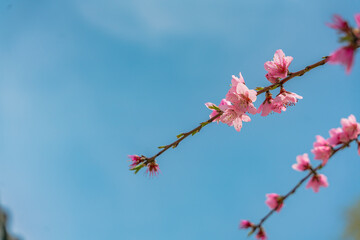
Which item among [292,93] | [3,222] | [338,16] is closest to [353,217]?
[292,93]

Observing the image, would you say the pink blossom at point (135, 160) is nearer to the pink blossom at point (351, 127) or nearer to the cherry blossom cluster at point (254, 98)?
the cherry blossom cluster at point (254, 98)

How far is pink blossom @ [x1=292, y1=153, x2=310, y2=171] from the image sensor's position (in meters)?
1.52

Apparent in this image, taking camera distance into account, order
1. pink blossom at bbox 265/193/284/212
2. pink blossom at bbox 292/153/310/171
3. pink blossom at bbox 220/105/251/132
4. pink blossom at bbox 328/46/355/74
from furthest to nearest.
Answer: pink blossom at bbox 220/105/251/132 < pink blossom at bbox 292/153/310/171 < pink blossom at bbox 265/193/284/212 < pink blossom at bbox 328/46/355/74

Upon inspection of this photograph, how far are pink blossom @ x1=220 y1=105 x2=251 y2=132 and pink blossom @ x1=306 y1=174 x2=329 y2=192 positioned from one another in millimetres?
473

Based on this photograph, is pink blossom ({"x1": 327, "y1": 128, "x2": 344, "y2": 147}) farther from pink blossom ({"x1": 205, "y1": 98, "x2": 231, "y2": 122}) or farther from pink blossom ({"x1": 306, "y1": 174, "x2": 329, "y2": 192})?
pink blossom ({"x1": 205, "y1": 98, "x2": 231, "y2": 122})

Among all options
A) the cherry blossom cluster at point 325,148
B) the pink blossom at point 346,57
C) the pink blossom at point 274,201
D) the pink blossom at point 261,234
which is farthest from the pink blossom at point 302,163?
the pink blossom at point 346,57

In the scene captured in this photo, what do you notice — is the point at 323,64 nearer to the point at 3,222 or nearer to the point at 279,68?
the point at 279,68

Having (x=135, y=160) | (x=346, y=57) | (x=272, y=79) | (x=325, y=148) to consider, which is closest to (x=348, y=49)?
(x=346, y=57)

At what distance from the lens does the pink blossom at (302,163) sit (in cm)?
152

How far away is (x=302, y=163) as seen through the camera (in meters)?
1.53

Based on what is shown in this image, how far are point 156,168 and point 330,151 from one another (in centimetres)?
88

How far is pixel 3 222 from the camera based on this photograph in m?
22.2

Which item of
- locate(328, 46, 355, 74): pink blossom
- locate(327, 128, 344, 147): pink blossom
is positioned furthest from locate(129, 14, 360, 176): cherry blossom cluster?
locate(328, 46, 355, 74): pink blossom

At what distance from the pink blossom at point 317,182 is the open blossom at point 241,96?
1.46ft
